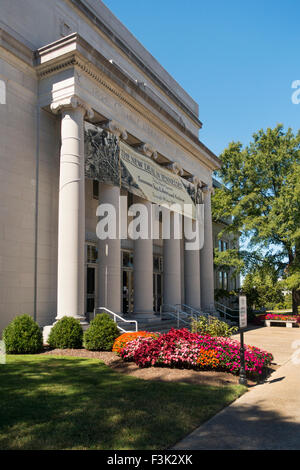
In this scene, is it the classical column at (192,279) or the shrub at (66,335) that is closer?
the shrub at (66,335)

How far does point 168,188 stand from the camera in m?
22.1

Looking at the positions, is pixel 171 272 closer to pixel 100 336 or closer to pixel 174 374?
pixel 100 336

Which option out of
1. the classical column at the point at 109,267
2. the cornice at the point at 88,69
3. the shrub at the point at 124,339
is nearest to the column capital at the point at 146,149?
the cornice at the point at 88,69

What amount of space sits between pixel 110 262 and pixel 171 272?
22.3 feet

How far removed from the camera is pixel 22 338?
1234 centimetres

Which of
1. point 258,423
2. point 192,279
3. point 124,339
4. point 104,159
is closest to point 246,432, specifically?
point 258,423

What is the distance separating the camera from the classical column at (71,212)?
571 inches

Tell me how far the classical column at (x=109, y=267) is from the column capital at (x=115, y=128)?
2449 mm

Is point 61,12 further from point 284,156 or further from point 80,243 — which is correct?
point 284,156

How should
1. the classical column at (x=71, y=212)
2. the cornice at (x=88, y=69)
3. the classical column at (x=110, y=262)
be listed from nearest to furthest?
1. the classical column at (x=71, y=212)
2. the cornice at (x=88, y=69)
3. the classical column at (x=110, y=262)

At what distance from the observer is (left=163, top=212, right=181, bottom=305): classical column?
75.5 ft

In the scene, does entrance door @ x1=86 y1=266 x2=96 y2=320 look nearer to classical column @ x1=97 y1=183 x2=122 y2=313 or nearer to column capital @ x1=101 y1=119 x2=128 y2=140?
classical column @ x1=97 y1=183 x2=122 y2=313

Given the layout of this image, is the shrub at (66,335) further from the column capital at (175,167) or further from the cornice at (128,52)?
the cornice at (128,52)
